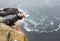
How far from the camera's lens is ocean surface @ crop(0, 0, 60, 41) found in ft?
61.9

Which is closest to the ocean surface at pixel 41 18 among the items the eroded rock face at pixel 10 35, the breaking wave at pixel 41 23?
the breaking wave at pixel 41 23

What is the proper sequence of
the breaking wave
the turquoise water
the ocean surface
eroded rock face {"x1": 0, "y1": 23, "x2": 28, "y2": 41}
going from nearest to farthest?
eroded rock face {"x1": 0, "y1": 23, "x2": 28, "y2": 41} → the ocean surface → the breaking wave → the turquoise water

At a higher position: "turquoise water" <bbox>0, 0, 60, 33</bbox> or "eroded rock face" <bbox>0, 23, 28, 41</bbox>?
"eroded rock face" <bbox>0, 23, 28, 41</bbox>

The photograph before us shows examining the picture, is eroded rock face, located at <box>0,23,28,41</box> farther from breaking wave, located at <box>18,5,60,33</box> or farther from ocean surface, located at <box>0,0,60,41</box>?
breaking wave, located at <box>18,5,60,33</box>

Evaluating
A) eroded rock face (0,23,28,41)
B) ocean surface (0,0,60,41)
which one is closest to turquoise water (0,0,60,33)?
ocean surface (0,0,60,41)

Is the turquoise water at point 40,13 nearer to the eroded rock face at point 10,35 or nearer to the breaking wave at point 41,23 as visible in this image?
the breaking wave at point 41,23

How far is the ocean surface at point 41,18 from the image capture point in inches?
743

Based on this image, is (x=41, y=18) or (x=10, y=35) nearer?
(x=10, y=35)

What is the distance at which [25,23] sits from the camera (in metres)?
20.2

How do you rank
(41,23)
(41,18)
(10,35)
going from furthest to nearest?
(41,18) → (41,23) → (10,35)

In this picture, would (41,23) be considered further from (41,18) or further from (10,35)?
(10,35)

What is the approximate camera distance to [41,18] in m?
22.0

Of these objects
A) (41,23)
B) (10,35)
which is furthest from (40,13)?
(10,35)

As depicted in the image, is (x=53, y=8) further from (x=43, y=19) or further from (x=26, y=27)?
(x=26, y=27)
